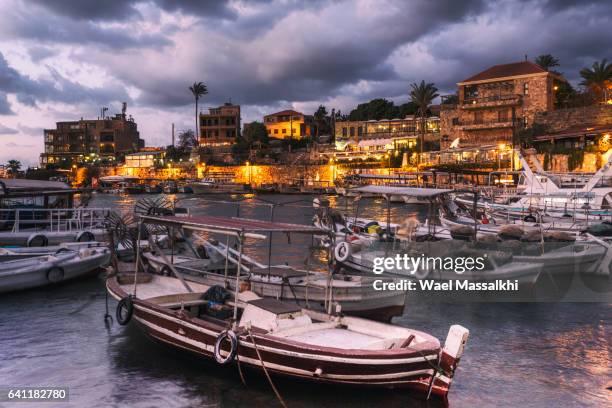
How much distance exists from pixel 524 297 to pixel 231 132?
4377 inches

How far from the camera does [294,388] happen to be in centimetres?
1081

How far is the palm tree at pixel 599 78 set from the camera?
7459 cm

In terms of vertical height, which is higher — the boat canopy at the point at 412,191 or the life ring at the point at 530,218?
the boat canopy at the point at 412,191

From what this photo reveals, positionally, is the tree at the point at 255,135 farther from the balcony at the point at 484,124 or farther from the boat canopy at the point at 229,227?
the boat canopy at the point at 229,227

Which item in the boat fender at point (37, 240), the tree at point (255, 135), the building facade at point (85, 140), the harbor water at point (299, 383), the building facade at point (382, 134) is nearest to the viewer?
the harbor water at point (299, 383)

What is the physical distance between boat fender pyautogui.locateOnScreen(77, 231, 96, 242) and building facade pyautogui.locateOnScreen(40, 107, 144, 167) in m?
117

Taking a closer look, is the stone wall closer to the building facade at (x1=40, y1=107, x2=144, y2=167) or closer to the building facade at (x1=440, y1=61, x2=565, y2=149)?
the building facade at (x1=440, y1=61, x2=565, y2=149)

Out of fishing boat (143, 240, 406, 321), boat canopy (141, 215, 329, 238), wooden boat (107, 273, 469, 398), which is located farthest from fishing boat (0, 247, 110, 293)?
boat canopy (141, 215, 329, 238)

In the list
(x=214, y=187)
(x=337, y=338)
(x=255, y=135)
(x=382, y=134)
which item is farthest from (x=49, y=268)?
(x=255, y=135)

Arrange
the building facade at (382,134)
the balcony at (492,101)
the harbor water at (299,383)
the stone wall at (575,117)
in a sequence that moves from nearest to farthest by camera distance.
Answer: the harbor water at (299,383) → the stone wall at (575,117) → the balcony at (492,101) → the building facade at (382,134)

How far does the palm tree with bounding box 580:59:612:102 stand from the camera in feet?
245

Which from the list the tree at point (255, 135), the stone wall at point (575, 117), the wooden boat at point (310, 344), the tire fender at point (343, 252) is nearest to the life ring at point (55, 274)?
the wooden boat at point (310, 344)

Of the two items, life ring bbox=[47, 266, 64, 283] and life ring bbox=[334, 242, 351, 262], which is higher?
life ring bbox=[334, 242, 351, 262]

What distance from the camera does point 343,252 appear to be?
62.6 feet
